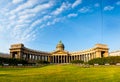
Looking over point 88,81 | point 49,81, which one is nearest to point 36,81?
point 49,81

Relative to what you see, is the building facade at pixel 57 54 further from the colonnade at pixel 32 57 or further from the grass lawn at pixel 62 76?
the grass lawn at pixel 62 76

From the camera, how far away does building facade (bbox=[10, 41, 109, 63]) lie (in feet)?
504

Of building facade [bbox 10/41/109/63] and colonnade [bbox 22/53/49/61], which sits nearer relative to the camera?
building facade [bbox 10/41/109/63]

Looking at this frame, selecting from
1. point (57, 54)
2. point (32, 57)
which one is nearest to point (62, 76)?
point (32, 57)

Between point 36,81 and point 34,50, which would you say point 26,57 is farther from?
point 36,81

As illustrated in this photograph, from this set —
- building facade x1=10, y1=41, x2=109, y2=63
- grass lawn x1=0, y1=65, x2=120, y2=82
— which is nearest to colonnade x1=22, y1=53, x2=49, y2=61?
Answer: building facade x1=10, y1=41, x2=109, y2=63

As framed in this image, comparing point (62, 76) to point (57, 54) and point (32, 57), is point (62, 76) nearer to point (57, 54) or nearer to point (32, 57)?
point (32, 57)

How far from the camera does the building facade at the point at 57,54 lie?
504 ft

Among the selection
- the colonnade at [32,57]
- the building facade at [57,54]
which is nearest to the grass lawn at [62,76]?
the building facade at [57,54]

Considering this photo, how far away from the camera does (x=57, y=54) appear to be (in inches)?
7485

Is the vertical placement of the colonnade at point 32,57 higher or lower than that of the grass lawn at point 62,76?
higher

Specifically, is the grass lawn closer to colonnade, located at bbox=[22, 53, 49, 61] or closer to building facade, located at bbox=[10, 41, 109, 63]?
building facade, located at bbox=[10, 41, 109, 63]

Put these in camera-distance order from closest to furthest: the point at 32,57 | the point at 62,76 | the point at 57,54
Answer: the point at 62,76 < the point at 32,57 < the point at 57,54

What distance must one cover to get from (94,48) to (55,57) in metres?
46.2
